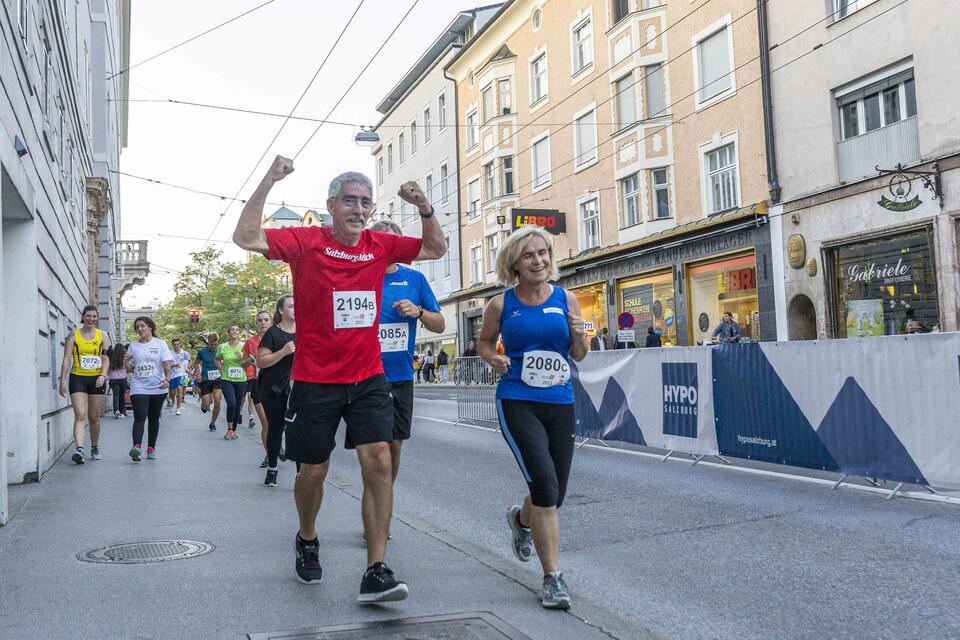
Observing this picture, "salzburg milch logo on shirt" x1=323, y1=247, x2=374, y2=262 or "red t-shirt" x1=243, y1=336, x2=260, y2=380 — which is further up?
"salzburg milch logo on shirt" x1=323, y1=247, x2=374, y2=262

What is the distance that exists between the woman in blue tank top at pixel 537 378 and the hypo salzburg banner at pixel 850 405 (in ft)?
11.4

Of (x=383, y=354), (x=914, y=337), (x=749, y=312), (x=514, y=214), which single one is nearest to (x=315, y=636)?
(x=383, y=354)

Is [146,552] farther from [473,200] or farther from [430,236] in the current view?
[473,200]

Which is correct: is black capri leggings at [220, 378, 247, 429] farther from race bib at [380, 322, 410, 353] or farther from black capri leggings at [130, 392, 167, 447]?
race bib at [380, 322, 410, 353]

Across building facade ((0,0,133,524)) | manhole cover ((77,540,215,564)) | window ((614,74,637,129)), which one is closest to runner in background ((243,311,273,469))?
building facade ((0,0,133,524))

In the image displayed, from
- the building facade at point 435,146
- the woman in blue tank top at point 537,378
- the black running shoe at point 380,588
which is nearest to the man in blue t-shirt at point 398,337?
the woman in blue tank top at point 537,378

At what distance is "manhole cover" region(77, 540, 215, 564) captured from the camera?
5.35 meters

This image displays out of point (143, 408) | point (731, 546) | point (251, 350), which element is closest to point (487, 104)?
point (251, 350)

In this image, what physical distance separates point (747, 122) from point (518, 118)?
50.0ft

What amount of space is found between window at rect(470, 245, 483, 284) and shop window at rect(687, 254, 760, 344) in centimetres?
1700

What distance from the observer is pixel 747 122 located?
75.4 ft

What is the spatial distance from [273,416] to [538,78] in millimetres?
28599

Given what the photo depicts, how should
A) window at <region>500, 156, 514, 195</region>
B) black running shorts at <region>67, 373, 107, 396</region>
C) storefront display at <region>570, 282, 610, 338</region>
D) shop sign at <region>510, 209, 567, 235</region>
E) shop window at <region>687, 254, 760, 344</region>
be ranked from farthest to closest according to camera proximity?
window at <region>500, 156, 514, 195</region> → shop sign at <region>510, 209, 567, 235</region> → storefront display at <region>570, 282, 610, 338</region> → shop window at <region>687, 254, 760, 344</region> → black running shorts at <region>67, 373, 107, 396</region>

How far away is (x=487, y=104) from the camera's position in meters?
39.8
